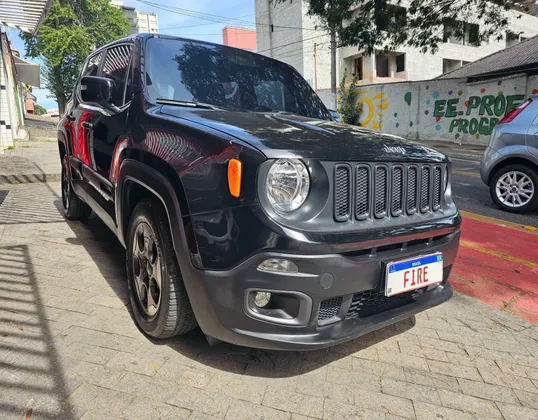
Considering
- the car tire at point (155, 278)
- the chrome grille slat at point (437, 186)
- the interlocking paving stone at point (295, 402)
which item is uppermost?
the chrome grille slat at point (437, 186)

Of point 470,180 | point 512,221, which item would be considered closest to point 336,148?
point 512,221

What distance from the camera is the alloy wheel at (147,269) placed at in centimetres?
231

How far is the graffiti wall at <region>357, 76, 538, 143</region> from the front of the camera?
53.4 feet

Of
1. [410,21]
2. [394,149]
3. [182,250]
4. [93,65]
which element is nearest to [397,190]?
[394,149]

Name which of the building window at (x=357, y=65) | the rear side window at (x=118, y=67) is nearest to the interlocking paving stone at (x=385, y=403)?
the rear side window at (x=118, y=67)

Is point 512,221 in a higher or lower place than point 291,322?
lower

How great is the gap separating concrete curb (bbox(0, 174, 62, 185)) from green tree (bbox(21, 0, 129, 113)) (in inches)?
999

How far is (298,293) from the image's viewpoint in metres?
1.79

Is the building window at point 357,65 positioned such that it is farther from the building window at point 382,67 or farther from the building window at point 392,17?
the building window at point 392,17

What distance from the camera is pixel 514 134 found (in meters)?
5.69

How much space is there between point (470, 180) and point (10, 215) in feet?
26.9

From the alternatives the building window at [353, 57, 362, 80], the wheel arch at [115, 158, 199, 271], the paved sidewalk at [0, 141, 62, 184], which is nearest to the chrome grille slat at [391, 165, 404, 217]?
the wheel arch at [115, 158, 199, 271]

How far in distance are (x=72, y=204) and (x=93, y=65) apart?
5.48 ft

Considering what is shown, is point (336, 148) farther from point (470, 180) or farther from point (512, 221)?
point (470, 180)
